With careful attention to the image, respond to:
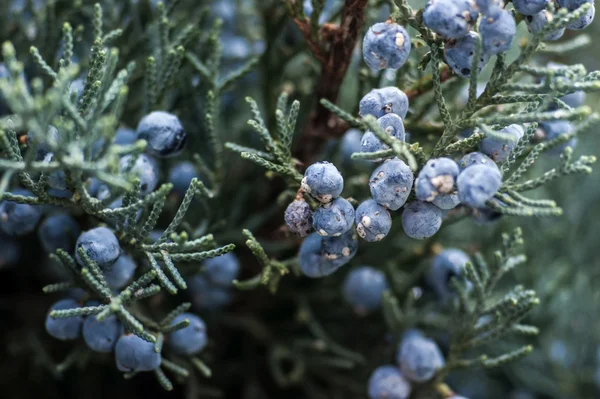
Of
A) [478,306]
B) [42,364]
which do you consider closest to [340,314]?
[478,306]

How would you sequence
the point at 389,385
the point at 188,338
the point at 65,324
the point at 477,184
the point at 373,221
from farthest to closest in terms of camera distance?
the point at 389,385, the point at 188,338, the point at 65,324, the point at 373,221, the point at 477,184

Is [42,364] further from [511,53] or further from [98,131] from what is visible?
[511,53]

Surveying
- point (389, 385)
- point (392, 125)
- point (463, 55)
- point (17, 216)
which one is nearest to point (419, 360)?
point (389, 385)

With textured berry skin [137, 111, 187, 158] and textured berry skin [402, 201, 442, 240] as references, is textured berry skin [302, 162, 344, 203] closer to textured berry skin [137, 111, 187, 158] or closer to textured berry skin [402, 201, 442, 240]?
textured berry skin [402, 201, 442, 240]

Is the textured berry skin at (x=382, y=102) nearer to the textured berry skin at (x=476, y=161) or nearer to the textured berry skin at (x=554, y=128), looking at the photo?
the textured berry skin at (x=476, y=161)

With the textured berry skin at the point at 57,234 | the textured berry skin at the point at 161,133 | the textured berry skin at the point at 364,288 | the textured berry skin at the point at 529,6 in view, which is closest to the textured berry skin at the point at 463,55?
the textured berry skin at the point at 529,6

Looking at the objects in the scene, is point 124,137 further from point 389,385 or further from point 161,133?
point 389,385
